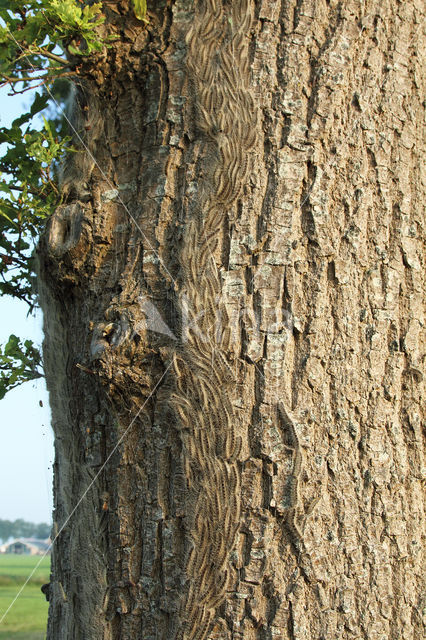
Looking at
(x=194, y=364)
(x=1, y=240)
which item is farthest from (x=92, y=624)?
(x=1, y=240)

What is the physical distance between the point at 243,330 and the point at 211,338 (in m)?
0.07

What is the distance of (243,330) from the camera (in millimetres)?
1188

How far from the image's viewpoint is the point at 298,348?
1.19 meters

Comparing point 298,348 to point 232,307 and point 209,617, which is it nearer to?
point 232,307

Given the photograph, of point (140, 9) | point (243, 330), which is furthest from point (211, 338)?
point (140, 9)

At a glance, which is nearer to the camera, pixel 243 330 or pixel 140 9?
pixel 243 330

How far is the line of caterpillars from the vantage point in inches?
43.7

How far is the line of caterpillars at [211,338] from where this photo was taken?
111cm

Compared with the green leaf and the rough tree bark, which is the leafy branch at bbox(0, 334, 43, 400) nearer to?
the rough tree bark

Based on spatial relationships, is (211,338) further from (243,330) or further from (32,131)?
(32,131)

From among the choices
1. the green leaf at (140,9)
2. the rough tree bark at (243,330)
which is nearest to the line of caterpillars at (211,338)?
the rough tree bark at (243,330)

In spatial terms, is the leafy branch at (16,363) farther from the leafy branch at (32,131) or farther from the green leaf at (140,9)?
the green leaf at (140,9)

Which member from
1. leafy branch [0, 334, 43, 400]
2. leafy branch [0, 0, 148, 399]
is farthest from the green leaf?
leafy branch [0, 334, 43, 400]

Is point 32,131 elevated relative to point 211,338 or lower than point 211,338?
elevated
